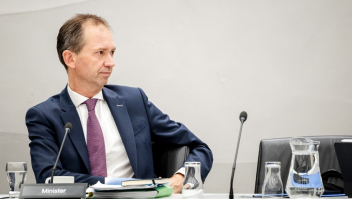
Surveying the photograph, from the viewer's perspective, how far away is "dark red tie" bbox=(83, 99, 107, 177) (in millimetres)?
2490

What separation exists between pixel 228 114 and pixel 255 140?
0.84 feet

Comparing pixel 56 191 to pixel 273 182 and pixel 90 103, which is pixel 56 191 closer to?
pixel 273 182

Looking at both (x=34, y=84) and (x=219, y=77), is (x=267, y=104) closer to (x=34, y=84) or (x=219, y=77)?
(x=219, y=77)

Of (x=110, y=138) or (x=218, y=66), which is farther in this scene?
(x=218, y=66)

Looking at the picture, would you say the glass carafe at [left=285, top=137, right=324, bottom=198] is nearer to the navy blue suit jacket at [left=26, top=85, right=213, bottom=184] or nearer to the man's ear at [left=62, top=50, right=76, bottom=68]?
the navy blue suit jacket at [left=26, top=85, right=213, bottom=184]

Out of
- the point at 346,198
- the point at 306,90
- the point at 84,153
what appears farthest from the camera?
the point at 306,90

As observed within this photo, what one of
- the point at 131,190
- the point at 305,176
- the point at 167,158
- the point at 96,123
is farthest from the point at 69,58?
the point at 305,176

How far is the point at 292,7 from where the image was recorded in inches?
134

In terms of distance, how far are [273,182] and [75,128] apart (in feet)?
3.91

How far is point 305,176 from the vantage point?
1.58 m

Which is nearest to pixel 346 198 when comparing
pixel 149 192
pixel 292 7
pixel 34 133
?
pixel 149 192

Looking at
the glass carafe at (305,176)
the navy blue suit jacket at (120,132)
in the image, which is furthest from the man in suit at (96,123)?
the glass carafe at (305,176)

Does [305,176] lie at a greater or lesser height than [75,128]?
lesser

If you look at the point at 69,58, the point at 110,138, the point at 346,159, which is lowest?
the point at 346,159
